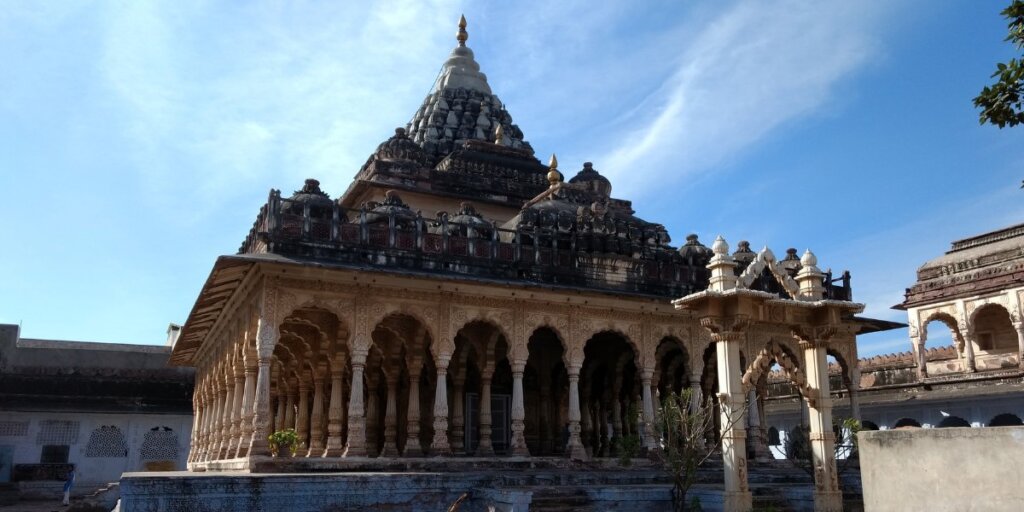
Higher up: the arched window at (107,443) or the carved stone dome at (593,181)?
the carved stone dome at (593,181)

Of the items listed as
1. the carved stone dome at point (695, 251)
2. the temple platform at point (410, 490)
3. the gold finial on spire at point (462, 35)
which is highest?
the gold finial on spire at point (462, 35)

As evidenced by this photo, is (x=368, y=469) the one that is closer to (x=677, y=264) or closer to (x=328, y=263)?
(x=328, y=263)

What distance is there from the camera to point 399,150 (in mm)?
25125

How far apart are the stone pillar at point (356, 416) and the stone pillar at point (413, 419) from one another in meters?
1.30

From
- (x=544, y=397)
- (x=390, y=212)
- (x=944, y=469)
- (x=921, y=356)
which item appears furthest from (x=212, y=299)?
(x=921, y=356)

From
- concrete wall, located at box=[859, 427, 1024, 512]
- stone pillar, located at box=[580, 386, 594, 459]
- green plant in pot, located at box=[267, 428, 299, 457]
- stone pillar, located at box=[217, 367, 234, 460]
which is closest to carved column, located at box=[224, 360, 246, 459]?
stone pillar, located at box=[217, 367, 234, 460]

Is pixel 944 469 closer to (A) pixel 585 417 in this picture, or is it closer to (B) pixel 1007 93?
(B) pixel 1007 93

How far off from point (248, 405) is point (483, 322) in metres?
6.02

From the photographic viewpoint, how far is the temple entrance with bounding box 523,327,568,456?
21812mm

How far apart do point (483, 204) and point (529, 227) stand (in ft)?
19.4

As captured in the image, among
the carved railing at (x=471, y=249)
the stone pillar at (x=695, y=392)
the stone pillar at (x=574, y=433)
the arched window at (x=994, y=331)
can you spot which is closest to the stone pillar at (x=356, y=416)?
the carved railing at (x=471, y=249)

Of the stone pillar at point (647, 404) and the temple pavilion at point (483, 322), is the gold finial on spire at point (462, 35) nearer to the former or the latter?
the temple pavilion at point (483, 322)

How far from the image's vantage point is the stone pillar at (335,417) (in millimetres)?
16219

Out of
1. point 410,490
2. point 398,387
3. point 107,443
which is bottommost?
point 410,490
